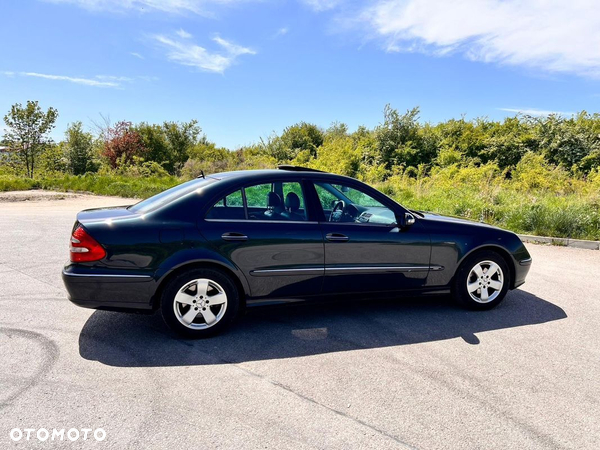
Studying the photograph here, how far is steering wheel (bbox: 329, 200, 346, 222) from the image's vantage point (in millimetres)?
4488

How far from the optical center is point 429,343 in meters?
4.02

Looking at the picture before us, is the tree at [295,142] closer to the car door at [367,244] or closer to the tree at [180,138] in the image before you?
A: the tree at [180,138]

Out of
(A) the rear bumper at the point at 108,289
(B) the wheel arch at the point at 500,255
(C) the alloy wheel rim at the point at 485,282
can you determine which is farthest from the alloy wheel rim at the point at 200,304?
(C) the alloy wheel rim at the point at 485,282

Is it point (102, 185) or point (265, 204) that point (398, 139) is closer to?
point (102, 185)

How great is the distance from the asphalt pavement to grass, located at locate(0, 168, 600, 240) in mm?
5106

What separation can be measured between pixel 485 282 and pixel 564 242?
555 centimetres

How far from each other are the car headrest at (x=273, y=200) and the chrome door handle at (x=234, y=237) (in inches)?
19.9

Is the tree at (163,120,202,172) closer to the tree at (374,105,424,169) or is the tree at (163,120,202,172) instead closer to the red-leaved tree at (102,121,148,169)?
the red-leaved tree at (102,121,148,169)

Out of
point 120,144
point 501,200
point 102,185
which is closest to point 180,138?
point 120,144

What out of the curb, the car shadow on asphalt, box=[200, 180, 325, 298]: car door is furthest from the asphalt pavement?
the curb

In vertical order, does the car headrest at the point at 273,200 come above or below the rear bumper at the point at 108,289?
above

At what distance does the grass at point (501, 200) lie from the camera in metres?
9.75

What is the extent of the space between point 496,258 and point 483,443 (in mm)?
2774

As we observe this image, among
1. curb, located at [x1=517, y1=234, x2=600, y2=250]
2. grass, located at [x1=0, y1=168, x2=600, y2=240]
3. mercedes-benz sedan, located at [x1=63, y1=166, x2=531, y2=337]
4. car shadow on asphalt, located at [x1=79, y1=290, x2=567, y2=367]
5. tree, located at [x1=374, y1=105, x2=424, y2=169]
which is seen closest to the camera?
car shadow on asphalt, located at [x1=79, y1=290, x2=567, y2=367]
